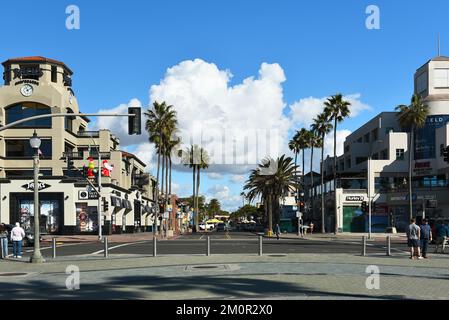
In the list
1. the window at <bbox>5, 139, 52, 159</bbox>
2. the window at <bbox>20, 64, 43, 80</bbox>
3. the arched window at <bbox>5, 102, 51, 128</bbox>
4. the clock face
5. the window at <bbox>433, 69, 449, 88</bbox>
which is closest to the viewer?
the window at <bbox>5, 139, 52, 159</bbox>

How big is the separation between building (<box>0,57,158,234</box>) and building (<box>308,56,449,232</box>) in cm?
2924

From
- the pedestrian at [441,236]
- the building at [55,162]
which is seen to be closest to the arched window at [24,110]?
the building at [55,162]

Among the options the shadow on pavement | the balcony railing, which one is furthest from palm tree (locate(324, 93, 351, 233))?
the shadow on pavement

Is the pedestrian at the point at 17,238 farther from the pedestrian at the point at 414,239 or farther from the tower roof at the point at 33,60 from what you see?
the tower roof at the point at 33,60

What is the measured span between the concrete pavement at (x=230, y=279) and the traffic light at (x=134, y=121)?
17.7 feet

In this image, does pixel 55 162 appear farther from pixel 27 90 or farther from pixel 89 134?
pixel 89 134

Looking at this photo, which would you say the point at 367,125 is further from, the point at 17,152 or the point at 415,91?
the point at 17,152

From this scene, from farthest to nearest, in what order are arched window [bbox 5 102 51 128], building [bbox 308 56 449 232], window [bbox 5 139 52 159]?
building [bbox 308 56 449 232] < arched window [bbox 5 102 51 128] < window [bbox 5 139 52 159]

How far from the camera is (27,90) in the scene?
225ft

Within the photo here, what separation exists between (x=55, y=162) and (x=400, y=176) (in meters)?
43.9

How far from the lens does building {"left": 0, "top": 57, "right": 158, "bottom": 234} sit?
59312 millimetres

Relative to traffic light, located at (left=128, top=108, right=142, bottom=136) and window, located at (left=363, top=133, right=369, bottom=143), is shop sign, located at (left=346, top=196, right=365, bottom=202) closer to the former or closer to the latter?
window, located at (left=363, top=133, right=369, bottom=143)
